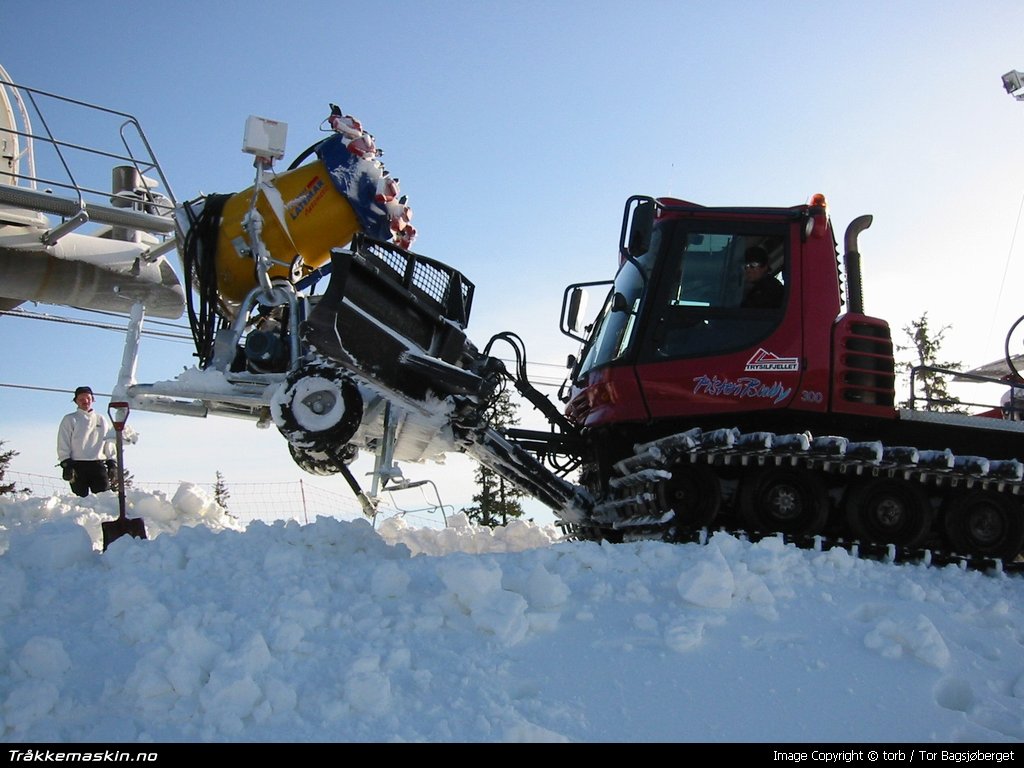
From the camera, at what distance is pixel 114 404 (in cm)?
557

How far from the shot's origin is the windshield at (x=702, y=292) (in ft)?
21.2

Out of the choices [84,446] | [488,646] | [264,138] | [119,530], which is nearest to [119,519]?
[119,530]

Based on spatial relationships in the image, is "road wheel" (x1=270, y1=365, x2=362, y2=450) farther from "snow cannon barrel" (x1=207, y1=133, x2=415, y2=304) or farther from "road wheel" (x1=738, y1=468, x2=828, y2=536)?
"road wheel" (x1=738, y1=468, x2=828, y2=536)

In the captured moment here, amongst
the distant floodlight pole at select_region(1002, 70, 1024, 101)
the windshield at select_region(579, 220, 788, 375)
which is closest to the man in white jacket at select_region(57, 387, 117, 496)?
the windshield at select_region(579, 220, 788, 375)

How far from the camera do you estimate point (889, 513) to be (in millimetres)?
6305

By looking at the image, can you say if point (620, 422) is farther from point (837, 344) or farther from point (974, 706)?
point (974, 706)

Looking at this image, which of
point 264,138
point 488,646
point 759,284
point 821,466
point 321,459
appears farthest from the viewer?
point 264,138

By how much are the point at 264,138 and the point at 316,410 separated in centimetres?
233

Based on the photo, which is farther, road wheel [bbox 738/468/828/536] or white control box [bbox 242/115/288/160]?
white control box [bbox 242/115/288/160]

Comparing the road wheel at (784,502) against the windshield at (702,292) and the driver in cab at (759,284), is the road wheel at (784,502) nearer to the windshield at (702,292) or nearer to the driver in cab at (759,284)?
the windshield at (702,292)

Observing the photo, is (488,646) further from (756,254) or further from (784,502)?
(756,254)

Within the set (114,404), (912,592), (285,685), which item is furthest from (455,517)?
(285,685)

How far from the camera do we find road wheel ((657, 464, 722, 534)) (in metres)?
6.29

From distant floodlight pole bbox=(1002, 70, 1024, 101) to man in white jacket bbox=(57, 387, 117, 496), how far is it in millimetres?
14276
